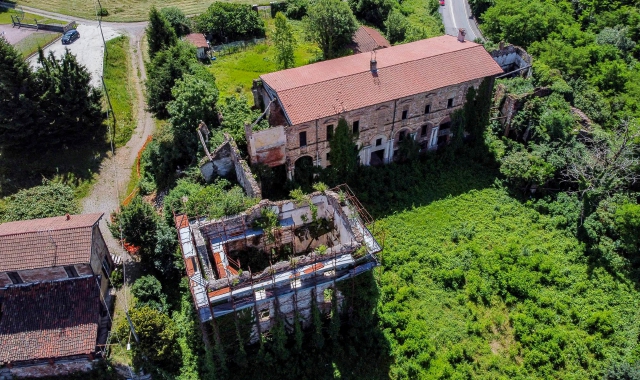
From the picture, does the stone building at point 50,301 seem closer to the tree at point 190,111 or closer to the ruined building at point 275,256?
the ruined building at point 275,256

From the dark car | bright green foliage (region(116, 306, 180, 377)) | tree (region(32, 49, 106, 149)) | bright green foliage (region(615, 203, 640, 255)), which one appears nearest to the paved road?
bright green foliage (region(615, 203, 640, 255))

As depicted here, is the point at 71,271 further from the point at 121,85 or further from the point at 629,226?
the point at 629,226

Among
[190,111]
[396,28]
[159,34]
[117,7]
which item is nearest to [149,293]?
[190,111]

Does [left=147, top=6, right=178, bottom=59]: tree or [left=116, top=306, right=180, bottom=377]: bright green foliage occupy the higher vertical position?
[left=147, top=6, right=178, bottom=59]: tree

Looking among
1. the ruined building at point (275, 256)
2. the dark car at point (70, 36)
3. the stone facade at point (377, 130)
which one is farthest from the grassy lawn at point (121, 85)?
the ruined building at point (275, 256)

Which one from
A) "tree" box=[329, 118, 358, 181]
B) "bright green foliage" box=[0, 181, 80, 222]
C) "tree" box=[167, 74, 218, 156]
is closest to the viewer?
"bright green foliage" box=[0, 181, 80, 222]

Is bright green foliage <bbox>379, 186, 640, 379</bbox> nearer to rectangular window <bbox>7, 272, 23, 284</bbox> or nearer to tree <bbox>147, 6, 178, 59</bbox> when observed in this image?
rectangular window <bbox>7, 272, 23, 284</bbox>
